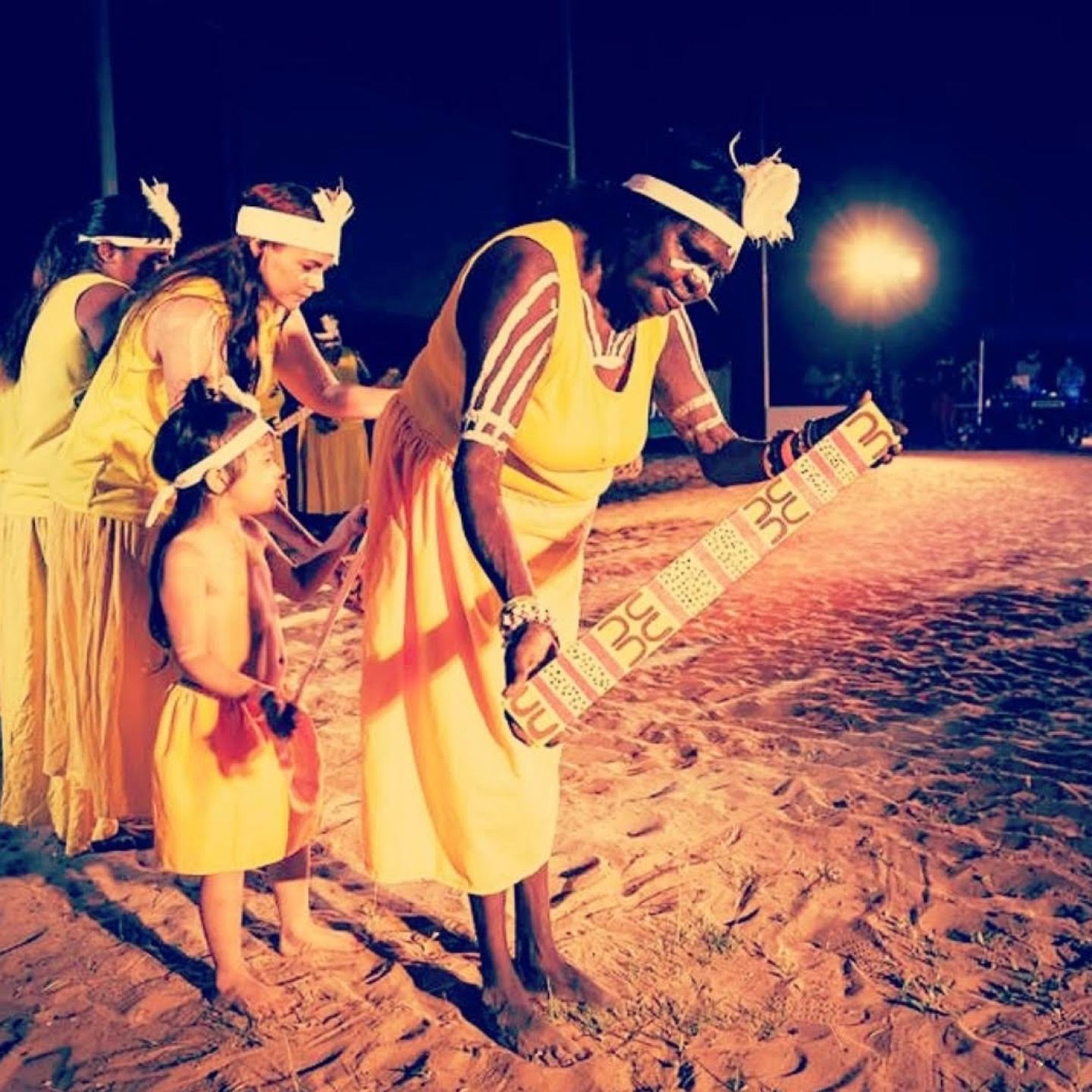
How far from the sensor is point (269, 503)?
2.63 metres

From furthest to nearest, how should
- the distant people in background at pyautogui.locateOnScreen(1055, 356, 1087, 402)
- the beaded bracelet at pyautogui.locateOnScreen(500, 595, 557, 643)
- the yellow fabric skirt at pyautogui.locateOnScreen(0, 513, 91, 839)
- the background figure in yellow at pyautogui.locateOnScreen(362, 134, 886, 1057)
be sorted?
the distant people in background at pyautogui.locateOnScreen(1055, 356, 1087, 402)
the yellow fabric skirt at pyautogui.locateOnScreen(0, 513, 91, 839)
the background figure in yellow at pyautogui.locateOnScreen(362, 134, 886, 1057)
the beaded bracelet at pyautogui.locateOnScreen(500, 595, 557, 643)

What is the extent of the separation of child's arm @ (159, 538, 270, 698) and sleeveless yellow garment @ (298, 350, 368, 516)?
7.66 meters

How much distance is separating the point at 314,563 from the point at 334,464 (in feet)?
24.9

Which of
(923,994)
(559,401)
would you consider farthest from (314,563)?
(923,994)

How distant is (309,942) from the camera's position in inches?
110

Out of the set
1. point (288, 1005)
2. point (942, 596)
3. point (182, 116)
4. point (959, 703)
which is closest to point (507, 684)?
point (288, 1005)

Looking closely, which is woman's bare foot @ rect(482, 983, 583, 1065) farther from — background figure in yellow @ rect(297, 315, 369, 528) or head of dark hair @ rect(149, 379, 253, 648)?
background figure in yellow @ rect(297, 315, 369, 528)

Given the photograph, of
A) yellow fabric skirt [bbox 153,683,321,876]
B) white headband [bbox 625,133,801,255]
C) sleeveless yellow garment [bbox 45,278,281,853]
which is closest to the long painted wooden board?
white headband [bbox 625,133,801,255]

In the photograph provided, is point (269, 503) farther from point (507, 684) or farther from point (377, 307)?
point (377, 307)

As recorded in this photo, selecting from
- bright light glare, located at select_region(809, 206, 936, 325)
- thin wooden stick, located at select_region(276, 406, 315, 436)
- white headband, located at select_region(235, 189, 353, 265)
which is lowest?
thin wooden stick, located at select_region(276, 406, 315, 436)

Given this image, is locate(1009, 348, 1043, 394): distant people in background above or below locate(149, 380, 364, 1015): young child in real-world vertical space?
above

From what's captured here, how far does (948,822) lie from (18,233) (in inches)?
262

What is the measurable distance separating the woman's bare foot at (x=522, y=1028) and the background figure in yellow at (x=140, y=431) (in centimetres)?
133

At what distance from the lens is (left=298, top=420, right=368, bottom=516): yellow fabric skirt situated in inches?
399
